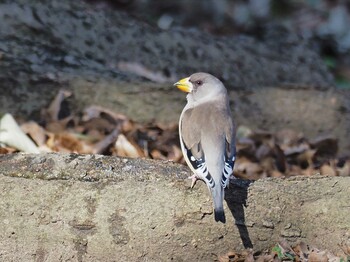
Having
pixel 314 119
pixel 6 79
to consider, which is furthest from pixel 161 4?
pixel 6 79

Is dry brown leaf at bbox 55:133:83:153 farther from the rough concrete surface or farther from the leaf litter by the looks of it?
the rough concrete surface

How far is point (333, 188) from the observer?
16.9 ft

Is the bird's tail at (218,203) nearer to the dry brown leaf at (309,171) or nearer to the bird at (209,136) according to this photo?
the bird at (209,136)

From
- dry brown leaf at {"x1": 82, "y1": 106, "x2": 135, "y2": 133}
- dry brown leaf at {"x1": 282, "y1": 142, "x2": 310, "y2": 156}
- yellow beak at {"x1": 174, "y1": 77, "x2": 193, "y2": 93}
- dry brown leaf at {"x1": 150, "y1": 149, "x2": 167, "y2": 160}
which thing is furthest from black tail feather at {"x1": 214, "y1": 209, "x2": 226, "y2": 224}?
dry brown leaf at {"x1": 282, "y1": 142, "x2": 310, "y2": 156}

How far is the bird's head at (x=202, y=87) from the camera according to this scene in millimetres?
5957

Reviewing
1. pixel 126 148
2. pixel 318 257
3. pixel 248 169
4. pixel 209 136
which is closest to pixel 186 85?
pixel 126 148

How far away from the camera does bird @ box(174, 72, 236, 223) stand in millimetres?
4845

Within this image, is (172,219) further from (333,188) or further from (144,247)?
(333,188)

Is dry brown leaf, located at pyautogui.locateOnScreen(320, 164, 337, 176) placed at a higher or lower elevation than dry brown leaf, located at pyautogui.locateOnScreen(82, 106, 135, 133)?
lower

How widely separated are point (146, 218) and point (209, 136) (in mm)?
621

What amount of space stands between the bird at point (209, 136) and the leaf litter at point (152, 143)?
2.09 feet

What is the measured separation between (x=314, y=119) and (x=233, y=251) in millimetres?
3270

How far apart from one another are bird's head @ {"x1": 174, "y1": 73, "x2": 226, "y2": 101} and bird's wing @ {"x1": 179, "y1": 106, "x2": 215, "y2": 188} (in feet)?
1.07

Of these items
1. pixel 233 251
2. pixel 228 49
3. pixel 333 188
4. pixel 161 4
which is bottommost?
pixel 161 4
